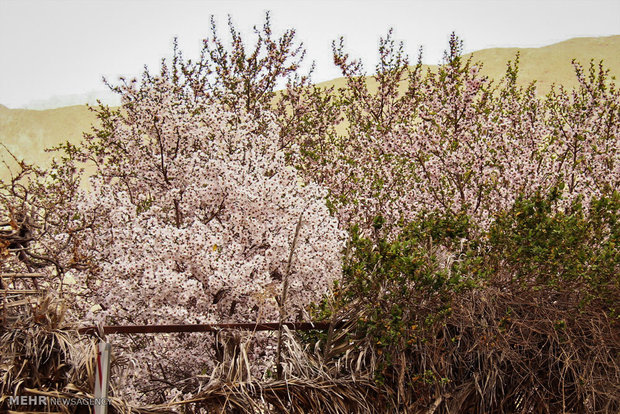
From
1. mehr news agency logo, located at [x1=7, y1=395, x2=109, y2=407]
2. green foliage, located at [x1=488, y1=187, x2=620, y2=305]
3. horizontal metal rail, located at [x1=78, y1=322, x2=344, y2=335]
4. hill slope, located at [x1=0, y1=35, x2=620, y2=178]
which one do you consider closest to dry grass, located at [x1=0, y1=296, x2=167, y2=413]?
mehr news agency logo, located at [x1=7, y1=395, x2=109, y2=407]

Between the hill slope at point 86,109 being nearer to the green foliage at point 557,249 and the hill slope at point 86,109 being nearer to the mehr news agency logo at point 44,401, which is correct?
the green foliage at point 557,249

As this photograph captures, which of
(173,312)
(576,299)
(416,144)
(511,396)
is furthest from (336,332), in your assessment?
(416,144)

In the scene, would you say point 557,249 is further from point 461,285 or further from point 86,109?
point 86,109

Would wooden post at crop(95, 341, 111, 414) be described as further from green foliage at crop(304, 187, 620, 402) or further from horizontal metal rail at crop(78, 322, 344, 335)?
green foliage at crop(304, 187, 620, 402)

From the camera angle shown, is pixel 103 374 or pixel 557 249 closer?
pixel 103 374

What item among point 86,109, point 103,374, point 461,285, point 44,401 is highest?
point 86,109

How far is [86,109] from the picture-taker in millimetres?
84188

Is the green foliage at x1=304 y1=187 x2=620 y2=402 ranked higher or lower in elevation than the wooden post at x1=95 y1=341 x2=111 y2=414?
lower

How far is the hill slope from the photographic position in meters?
78.9

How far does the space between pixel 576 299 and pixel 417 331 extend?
A: 4.92 ft

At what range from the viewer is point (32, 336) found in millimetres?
4102

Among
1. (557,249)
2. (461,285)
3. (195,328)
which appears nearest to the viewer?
(195,328)

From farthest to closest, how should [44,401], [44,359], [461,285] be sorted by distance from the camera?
[461,285] < [44,359] < [44,401]

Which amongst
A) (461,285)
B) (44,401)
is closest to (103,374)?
(44,401)
